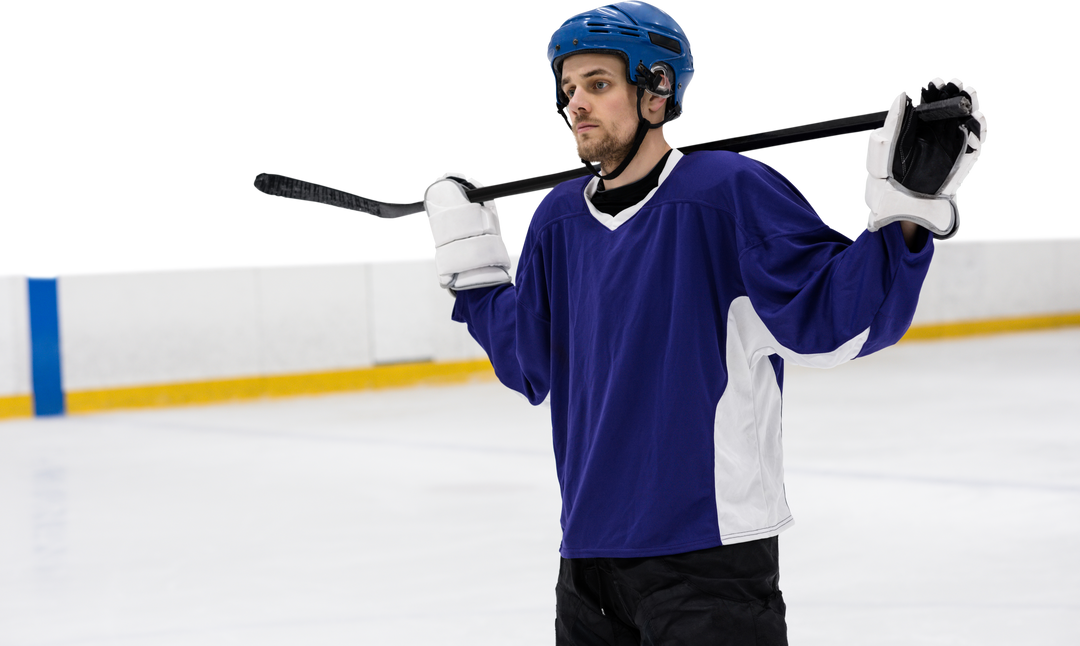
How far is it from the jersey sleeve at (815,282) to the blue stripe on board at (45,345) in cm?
633

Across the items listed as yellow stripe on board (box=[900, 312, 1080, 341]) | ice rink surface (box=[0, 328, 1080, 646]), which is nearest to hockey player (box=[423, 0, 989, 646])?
ice rink surface (box=[0, 328, 1080, 646])

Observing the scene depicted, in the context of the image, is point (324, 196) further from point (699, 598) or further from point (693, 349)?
point (699, 598)

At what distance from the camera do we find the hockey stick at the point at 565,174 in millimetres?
1287

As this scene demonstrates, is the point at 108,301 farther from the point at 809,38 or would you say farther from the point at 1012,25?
the point at 1012,25

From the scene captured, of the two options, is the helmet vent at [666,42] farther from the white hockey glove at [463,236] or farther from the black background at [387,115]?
the black background at [387,115]

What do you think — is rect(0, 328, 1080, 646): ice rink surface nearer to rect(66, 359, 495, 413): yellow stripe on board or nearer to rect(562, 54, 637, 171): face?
rect(66, 359, 495, 413): yellow stripe on board

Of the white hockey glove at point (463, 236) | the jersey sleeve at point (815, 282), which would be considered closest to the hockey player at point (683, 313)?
the jersey sleeve at point (815, 282)

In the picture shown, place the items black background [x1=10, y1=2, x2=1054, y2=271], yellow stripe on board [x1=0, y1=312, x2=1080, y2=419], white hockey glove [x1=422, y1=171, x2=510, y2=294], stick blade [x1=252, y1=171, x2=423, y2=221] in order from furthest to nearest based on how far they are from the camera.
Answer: black background [x1=10, y1=2, x2=1054, y2=271] < yellow stripe on board [x1=0, y1=312, x2=1080, y2=419] < stick blade [x1=252, y1=171, x2=423, y2=221] < white hockey glove [x1=422, y1=171, x2=510, y2=294]

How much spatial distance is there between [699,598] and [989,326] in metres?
9.46

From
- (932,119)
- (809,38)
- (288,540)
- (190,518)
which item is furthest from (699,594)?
(809,38)

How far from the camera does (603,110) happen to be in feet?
4.63

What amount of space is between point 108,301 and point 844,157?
6244 mm

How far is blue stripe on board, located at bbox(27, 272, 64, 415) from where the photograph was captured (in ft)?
22.4

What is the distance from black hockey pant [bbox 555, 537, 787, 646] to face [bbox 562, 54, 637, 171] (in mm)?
478
